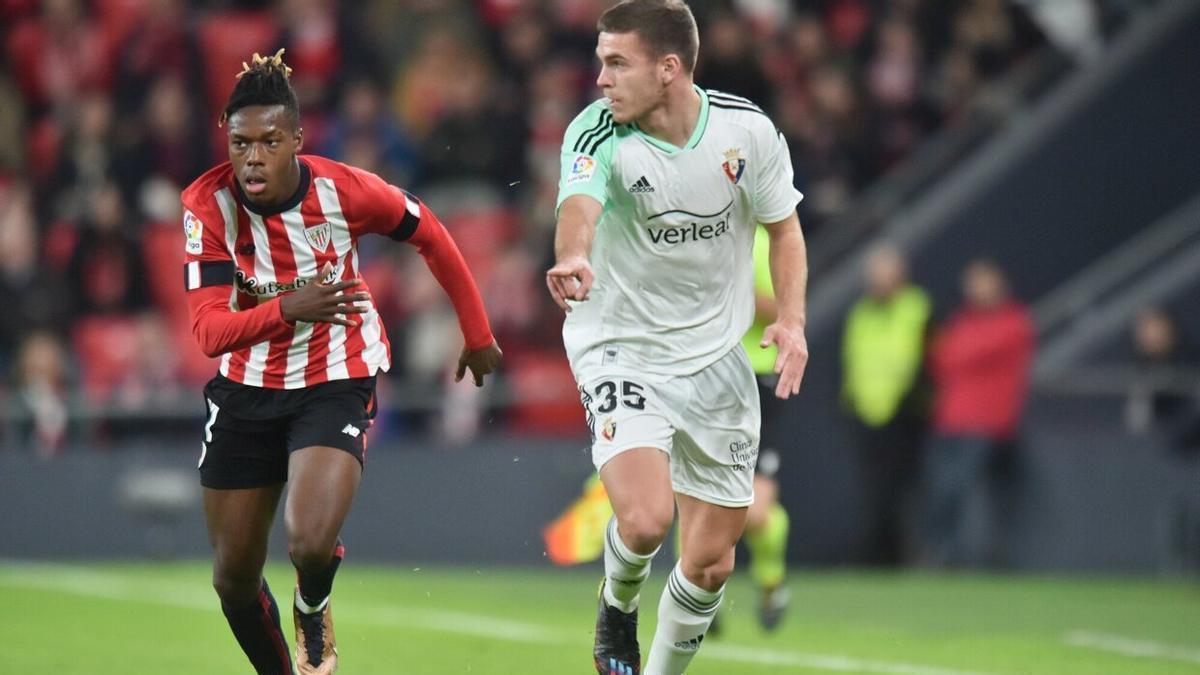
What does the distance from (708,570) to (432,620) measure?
4.54 metres

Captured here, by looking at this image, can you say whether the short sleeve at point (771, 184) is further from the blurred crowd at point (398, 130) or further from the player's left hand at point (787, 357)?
the blurred crowd at point (398, 130)

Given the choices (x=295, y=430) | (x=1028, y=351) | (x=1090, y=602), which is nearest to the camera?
(x=295, y=430)

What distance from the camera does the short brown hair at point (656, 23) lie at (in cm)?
662

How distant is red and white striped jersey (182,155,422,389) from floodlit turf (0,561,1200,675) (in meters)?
2.22

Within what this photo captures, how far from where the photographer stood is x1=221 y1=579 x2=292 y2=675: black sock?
6887 millimetres

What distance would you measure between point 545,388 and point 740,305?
25.2 ft

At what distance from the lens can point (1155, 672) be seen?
344 inches

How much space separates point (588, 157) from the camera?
260 inches

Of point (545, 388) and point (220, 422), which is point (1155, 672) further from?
point (545, 388)

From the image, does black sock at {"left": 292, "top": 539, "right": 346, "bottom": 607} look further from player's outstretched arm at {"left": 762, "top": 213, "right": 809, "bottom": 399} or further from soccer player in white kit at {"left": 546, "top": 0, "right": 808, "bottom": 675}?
player's outstretched arm at {"left": 762, "top": 213, "right": 809, "bottom": 399}

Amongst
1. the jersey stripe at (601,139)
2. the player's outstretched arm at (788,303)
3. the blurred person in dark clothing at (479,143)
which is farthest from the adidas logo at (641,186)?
the blurred person in dark clothing at (479,143)

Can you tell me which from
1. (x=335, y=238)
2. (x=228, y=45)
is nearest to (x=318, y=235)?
(x=335, y=238)

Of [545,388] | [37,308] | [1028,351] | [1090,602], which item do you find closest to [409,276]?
[545,388]

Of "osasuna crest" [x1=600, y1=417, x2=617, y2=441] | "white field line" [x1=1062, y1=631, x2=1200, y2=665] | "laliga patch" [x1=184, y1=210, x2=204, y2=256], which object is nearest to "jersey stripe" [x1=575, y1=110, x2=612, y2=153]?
"osasuna crest" [x1=600, y1=417, x2=617, y2=441]
